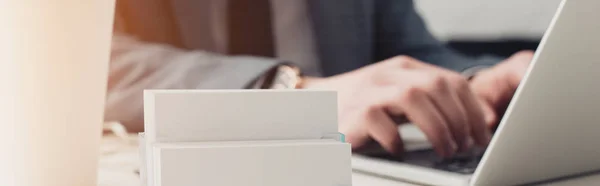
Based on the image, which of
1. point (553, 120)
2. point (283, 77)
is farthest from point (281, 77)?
point (553, 120)

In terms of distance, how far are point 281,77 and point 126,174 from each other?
27 centimetres

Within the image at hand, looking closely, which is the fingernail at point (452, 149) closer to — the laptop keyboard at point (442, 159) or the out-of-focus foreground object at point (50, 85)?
the laptop keyboard at point (442, 159)

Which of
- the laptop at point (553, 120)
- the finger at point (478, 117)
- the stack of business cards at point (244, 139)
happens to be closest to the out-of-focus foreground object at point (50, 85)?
the stack of business cards at point (244, 139)

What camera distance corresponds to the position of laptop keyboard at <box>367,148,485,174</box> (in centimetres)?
52

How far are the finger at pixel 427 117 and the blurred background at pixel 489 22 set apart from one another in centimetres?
6

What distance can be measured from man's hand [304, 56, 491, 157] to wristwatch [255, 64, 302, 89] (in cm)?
7

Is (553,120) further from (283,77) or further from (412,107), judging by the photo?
(283,77)

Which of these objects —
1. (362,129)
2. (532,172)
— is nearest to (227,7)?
(362,129)

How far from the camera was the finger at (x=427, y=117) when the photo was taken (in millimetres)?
586

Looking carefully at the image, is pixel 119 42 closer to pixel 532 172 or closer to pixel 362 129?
pixel 362 129

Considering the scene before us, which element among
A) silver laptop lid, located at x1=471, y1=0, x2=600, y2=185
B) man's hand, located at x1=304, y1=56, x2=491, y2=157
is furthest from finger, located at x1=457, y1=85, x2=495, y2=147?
silver laptop lid, located at x1=471, y1=0, x2=600, y2=185

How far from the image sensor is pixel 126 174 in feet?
1.66

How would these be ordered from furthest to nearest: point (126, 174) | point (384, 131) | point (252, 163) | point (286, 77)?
1. point (286, 77)
2. point (384, 131)
3. point (126, 174)
4. point (252, 163)

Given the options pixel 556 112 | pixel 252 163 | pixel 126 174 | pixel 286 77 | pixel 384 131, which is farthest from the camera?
pixel 286 77
